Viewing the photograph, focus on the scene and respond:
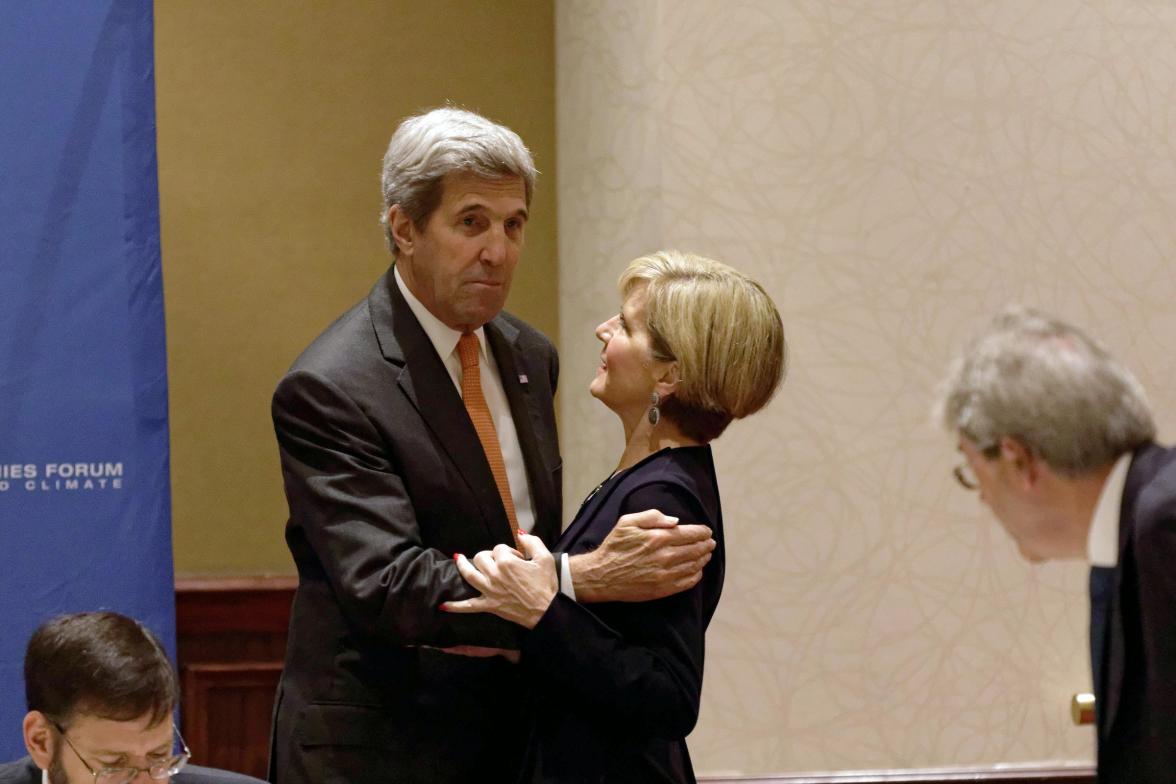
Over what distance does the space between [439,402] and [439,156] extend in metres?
0.39

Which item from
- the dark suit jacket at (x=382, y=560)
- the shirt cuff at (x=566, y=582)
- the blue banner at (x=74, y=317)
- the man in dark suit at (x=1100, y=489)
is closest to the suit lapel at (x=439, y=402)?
the dark suit jacket at (x=382, y=560)

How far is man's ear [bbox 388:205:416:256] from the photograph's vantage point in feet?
7.77

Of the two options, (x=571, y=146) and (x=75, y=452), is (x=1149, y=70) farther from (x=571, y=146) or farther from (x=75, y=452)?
(x=75, y=452)

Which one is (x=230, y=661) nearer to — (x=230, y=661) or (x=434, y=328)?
(x=230, y=661)

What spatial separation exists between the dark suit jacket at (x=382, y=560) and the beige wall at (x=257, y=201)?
1907mm

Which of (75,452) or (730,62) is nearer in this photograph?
(75,452)

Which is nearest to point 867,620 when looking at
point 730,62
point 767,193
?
point 767,193

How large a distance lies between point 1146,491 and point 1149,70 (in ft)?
8.15

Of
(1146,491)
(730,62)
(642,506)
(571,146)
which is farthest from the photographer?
(571,146)

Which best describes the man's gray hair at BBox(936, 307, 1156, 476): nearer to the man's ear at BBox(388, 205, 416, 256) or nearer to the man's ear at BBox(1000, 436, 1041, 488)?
the man's ear at BBox(1000, 436, 1041, 488)

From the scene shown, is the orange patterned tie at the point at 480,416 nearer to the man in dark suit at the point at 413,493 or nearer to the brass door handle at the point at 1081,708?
the man in dark suit at the point at 413,493

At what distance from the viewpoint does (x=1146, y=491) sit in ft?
4.63

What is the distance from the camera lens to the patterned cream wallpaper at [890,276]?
11.3 feet

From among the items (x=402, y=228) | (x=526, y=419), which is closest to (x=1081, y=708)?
(x=526, y=419)
